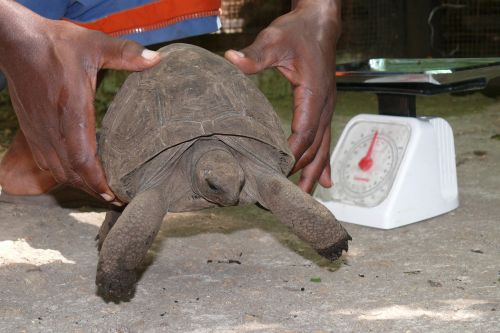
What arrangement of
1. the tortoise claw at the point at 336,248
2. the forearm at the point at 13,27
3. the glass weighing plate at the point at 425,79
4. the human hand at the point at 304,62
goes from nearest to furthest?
1. the tortoise claw at the point at 336,248
2. the forearm at the point at 13,27
3. the human hand at the point at 304,62
4. the glass weighing plate at the point at 425,79

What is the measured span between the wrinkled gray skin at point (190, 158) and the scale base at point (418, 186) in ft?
2.50

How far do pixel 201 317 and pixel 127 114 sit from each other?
47 centimetres

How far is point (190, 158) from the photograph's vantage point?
5.58 feet

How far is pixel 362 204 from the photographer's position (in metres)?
2.54

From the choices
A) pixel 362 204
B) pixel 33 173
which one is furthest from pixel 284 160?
pixel 33 173

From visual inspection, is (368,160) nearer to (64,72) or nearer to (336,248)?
(336,248)

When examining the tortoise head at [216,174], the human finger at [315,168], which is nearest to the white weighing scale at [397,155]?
the human finger at [315,168]

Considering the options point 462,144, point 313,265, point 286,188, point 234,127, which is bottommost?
point 462,144

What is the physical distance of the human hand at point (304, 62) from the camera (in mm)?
1892

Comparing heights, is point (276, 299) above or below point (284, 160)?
below

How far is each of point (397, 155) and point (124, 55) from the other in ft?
3.69

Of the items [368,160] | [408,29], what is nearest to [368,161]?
[368,160]

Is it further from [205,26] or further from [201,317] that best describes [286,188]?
[205,26]

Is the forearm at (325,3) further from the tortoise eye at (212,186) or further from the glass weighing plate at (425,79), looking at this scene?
the tortoise eye at (212,186)
